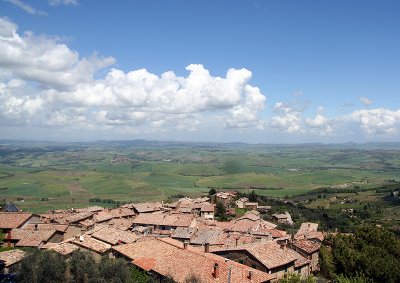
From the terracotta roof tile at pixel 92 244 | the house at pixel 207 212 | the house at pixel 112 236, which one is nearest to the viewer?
the terracotta roof tile at pixel 92 244

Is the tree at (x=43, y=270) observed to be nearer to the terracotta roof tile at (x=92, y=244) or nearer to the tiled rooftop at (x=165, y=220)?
the terracotta roof tile at (x=92, y=244)

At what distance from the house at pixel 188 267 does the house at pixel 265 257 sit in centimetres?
145

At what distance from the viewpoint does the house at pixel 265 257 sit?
114ft

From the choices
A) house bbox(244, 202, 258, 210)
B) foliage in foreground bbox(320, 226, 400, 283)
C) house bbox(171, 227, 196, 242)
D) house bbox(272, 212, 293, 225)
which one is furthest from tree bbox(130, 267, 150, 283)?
house bbox(244, 202, 258, 210)

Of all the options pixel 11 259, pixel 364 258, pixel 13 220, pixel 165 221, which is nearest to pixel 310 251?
pixel 364 258

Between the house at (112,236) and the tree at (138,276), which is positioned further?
the house at (112,236)

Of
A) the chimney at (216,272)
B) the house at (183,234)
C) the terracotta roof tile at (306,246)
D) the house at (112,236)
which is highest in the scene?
the chimney at (216,272)

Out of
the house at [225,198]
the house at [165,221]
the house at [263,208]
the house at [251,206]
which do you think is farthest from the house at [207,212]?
the house at [251,206]

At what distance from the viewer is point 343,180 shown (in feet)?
623

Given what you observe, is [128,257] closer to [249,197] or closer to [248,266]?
[248,266]

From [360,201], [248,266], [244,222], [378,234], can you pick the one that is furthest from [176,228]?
[360,201]

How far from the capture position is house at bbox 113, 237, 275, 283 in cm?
3084

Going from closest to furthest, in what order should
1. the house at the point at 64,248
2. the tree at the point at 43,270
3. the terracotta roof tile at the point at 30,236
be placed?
the tree at the point at 43,270
the house at the point at 64,248
the terracotta roof tile at the point at 30,236

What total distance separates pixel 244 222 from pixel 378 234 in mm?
28189
